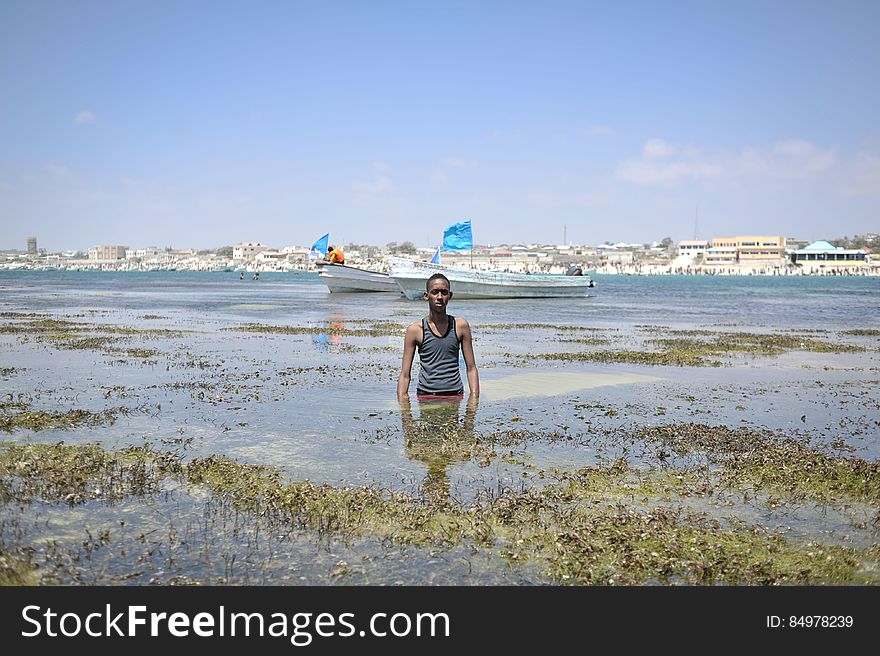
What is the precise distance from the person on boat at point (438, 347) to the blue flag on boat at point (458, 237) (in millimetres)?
36947

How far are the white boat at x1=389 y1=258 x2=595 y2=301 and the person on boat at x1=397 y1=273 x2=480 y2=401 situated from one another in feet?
134

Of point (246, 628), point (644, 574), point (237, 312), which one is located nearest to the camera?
point (246, 628)

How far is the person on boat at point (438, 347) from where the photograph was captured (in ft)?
35.6

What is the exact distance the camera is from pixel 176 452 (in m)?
9.77

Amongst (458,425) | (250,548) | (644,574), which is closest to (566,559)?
(644,574)

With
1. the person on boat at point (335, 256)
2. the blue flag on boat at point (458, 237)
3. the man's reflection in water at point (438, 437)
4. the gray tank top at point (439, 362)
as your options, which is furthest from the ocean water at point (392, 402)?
the person on boat at point (335, 256)

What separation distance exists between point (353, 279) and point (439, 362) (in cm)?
5966

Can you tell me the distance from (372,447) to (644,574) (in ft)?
16.4

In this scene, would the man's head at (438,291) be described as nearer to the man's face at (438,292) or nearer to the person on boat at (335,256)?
the man's face at (438,292)

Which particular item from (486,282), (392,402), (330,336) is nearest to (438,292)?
(392,402)

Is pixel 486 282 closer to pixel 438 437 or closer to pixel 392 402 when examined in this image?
pixel 392 402

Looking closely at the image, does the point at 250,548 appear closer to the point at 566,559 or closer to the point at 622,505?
the point at 566,559

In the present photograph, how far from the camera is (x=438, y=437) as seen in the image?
35.2 feet

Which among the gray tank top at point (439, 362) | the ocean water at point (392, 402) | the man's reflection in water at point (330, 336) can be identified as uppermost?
the gray tank top at point (439, 362)
